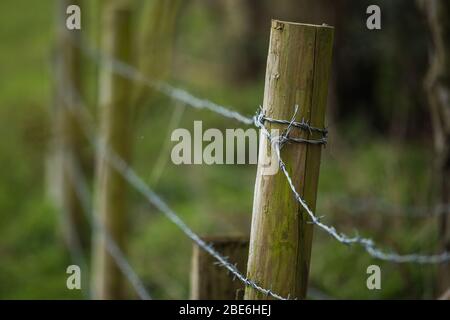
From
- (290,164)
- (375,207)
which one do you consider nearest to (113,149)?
(375,207)

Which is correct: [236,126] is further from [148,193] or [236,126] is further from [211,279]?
[211,279]

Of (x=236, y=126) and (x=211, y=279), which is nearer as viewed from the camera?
(x=211, y=279)

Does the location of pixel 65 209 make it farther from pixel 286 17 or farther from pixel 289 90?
pixel 289 90

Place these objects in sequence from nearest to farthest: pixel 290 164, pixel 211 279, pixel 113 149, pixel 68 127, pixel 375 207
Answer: pixel 290 164 → pixel 211 279 → pixel 113 149 → pixel 375 207 → pixel 68 127

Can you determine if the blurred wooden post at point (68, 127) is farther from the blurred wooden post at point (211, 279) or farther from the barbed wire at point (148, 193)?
the blurred wooden post at point (211, 279)

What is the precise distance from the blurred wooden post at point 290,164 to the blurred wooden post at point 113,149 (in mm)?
2094

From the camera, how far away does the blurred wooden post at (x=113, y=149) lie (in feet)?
12.2

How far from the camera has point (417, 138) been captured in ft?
21.9

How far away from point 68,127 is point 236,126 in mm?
1934

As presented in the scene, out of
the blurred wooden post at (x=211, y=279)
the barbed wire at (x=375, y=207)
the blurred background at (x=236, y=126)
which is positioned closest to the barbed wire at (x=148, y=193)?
the blurred wooden post at (x=211, y=279)

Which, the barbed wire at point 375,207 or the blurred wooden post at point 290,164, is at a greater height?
the blurred wooden post at point 290,164

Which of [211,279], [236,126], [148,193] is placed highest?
[236,126]

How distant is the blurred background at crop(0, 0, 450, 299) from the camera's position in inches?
152

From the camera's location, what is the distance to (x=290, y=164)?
1.64 meters
